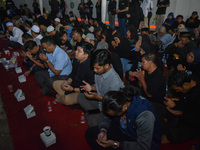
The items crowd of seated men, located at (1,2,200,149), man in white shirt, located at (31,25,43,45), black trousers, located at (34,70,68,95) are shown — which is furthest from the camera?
man in white shirt, located at (31,25,43,45)

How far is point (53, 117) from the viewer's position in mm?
2748

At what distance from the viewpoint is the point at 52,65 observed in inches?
119

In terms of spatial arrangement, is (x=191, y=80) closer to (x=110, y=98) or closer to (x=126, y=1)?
(x=110, y=98)

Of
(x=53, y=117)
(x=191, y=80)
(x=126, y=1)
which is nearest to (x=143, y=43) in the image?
(x=191, y=80)

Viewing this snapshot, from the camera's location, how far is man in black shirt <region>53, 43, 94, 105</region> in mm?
2576

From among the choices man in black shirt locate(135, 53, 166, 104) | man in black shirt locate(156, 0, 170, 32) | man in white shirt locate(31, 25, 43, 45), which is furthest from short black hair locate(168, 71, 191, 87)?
man in black shirt locate(156, 0, 170, 32)

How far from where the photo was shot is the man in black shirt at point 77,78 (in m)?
2.58

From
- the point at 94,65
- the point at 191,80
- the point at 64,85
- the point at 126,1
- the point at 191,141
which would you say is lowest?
the point at 191,141

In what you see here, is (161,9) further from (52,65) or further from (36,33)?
(52,65)

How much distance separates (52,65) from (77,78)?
Answer: 0.67 m

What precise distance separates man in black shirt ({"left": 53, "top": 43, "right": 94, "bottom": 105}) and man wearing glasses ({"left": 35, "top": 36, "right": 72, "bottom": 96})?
243 millimetres

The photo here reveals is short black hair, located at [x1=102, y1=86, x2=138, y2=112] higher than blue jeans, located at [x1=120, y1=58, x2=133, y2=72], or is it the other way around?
short black hair, located at [x1=102, y1=86, x2=138, y2=112]

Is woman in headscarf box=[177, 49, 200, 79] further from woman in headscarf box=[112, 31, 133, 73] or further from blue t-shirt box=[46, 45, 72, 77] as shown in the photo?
blue t-shirt box=[46, 45, 72, 77]

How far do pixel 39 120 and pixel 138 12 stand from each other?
229 inches
